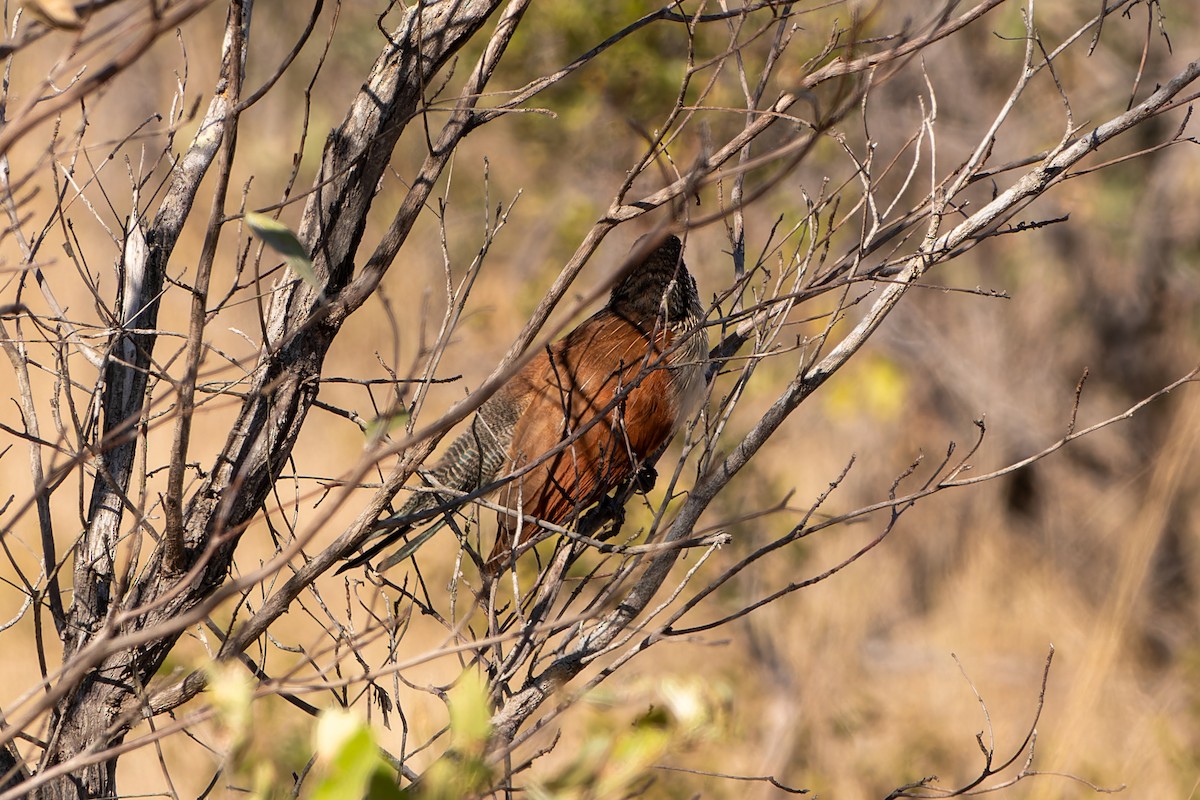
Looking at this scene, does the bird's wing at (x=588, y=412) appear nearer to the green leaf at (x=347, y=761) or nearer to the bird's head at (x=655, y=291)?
the bird's head at (x=655, y=291)

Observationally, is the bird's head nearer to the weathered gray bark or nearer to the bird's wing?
the bird's wing

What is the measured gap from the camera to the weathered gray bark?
2092 mm

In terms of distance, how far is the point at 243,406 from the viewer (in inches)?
84.0

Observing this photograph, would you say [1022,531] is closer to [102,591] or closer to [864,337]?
[864,337]

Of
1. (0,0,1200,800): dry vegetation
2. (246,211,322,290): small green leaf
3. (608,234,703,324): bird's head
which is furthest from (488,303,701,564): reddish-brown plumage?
(246,211,322,290): small green leaf

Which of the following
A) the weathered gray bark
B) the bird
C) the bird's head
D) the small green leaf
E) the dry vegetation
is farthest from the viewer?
the dry vegetation

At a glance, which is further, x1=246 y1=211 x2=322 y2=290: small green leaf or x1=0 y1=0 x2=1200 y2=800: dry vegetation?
x1=0 y1=0 x2=1200 y2=800: dry vegetation

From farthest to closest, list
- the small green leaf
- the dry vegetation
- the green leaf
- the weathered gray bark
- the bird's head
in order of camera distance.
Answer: the dry vegetation → the bird's head → the weathered gray bark → the small green leaf → the green leaf

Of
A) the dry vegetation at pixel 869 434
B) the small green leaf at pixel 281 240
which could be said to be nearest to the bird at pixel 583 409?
the dry vegetation at pixel 869 434

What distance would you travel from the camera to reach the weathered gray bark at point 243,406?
2.09 meters

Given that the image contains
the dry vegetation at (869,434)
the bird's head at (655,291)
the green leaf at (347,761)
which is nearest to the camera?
the green leaf at (347,761)

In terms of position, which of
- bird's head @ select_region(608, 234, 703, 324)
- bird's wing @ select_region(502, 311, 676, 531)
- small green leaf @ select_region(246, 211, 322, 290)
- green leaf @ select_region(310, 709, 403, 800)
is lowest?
green leaf @ select_region(310, 709, 403, 800)

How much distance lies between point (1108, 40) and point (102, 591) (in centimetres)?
747

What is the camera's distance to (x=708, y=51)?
5941 millimetres
